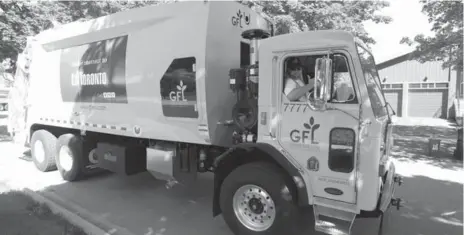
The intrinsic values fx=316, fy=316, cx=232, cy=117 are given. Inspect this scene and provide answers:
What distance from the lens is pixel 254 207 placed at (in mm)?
3783

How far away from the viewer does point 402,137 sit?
13203 mm

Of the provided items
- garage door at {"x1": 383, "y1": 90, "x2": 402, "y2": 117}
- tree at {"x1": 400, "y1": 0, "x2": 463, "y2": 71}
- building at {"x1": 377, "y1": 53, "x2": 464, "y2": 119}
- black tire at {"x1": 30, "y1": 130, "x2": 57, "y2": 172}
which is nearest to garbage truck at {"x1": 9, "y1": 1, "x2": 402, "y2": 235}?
black tire at {"x1": 30, "y1": 130, "x2": 57, "y2": 172}

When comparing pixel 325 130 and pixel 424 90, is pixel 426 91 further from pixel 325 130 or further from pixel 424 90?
pixel 325 130

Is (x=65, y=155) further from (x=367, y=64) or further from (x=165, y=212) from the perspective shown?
(x=367, y=64)

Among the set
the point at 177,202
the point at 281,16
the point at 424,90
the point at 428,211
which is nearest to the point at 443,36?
the point at 281,16

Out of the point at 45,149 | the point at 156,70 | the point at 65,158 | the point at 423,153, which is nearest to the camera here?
the point at 156,70

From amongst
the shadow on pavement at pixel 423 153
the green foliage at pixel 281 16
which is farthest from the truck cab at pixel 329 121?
the green foliage at pixel 281 16

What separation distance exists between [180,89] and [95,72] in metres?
2.15

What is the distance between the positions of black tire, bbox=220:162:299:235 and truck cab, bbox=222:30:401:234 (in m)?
0.19

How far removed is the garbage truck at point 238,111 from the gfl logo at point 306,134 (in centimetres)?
1

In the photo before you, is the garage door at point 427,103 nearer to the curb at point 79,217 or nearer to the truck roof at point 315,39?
the truck roof at point 315,39

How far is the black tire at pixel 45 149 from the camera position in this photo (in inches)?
268

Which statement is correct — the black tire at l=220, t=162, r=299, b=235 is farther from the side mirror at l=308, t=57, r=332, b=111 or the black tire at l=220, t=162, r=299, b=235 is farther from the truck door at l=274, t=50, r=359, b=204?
the side mirror at l=308, t=57, r=332, b=111

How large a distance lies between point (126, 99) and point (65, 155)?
2406 millimetres
